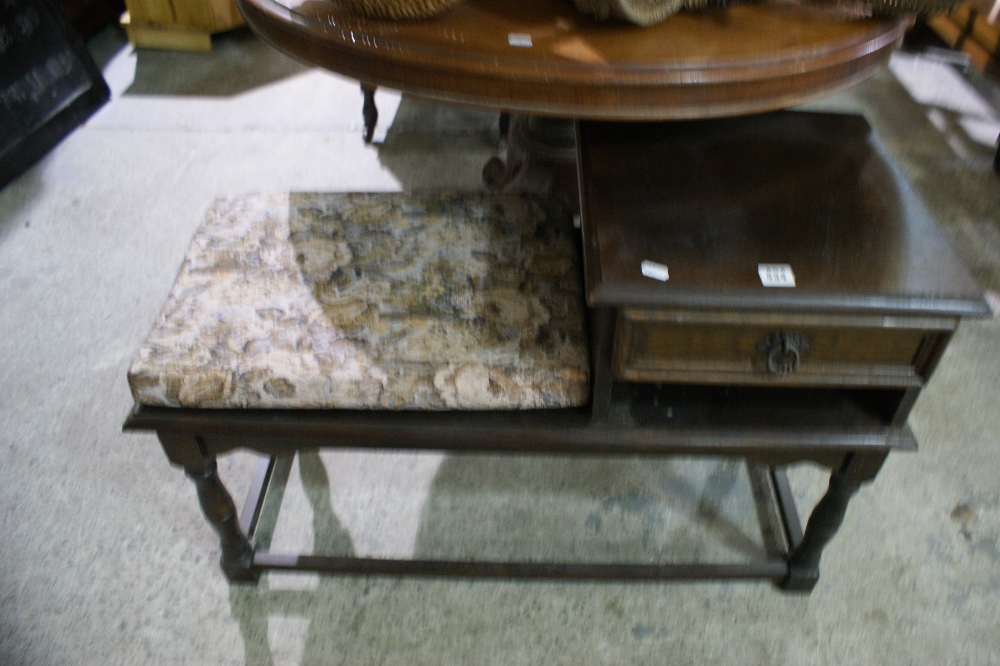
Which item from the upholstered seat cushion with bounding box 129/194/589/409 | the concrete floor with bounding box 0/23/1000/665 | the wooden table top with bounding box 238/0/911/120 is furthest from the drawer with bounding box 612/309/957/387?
the concrete floor with bounding box 0/23/1000/665

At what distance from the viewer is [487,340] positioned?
1005 mm

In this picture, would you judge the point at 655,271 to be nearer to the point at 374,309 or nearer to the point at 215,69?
the point at 374,309

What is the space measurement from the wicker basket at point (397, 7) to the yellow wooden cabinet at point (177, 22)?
2.17 meters

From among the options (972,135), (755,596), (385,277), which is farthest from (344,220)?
(972,135)

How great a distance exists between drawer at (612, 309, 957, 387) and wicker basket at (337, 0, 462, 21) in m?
0.41

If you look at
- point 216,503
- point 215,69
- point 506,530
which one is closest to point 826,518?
point 506,530

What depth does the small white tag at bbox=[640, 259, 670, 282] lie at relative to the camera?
0.85 metres

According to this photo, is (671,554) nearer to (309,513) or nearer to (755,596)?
(755,596)

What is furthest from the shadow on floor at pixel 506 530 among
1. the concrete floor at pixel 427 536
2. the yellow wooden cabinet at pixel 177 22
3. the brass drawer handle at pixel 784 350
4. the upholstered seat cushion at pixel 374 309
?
the yellow wooden cabinet at pixel 177 22

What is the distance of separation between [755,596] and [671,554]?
0.50ft

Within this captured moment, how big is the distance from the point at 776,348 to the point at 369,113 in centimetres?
166

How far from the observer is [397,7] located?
84 centimetres

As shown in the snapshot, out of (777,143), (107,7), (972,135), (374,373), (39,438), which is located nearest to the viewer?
(374,373)

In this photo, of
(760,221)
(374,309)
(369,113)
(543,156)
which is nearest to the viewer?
(760,221)
